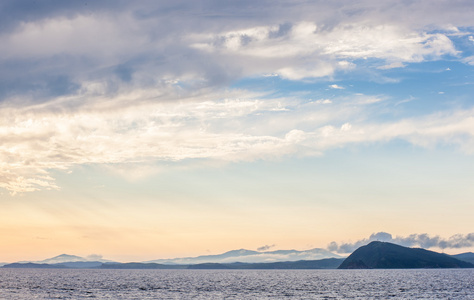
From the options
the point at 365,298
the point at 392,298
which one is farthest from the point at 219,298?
the point at 392,298

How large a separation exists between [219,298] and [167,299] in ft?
55.2

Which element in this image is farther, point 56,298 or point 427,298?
point 427,298

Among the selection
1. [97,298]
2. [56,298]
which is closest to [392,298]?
[97,298]

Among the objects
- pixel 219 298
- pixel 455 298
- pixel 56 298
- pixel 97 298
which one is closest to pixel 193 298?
pixel 219 298

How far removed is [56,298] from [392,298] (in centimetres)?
10552

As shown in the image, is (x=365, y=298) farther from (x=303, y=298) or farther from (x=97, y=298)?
(x=97, y=298)

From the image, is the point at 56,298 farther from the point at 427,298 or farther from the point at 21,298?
the point at 427,298

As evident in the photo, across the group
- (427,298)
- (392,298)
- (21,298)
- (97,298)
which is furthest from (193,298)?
(427,298)

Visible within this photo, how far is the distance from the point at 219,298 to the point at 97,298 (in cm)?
3804

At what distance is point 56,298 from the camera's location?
426 feet

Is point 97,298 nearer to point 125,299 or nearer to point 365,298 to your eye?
point 125,299

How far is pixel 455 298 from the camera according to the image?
138500mm

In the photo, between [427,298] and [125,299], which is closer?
[125,299]

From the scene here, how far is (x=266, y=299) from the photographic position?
5276 inches
